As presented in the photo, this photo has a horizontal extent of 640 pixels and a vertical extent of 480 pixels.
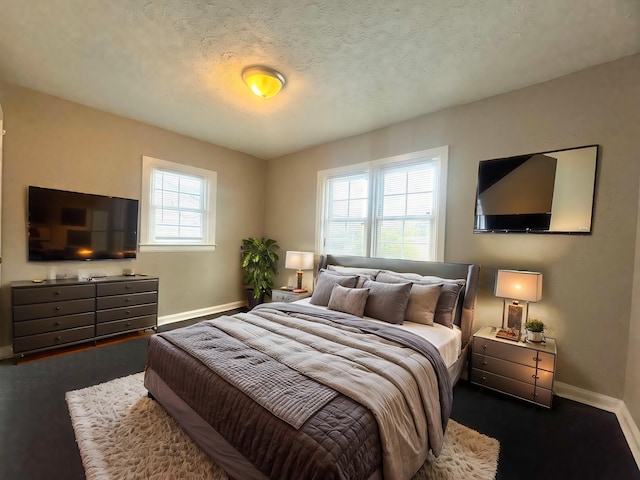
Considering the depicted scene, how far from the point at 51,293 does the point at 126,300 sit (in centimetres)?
70

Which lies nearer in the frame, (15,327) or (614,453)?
(614,453)

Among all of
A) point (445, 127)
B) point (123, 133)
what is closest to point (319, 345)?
point (445, 127)

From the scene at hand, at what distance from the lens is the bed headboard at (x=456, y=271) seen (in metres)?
2.74

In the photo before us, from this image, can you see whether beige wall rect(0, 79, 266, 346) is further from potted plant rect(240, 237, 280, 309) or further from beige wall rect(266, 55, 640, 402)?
beige wall rect(266, 55, 640, 402)

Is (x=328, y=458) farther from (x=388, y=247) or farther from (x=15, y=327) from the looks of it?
(x=15, y=327)

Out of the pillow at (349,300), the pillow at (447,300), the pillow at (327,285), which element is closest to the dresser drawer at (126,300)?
the pillow at (327,285)

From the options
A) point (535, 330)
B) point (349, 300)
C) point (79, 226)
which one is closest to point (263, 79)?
point (349, 300)

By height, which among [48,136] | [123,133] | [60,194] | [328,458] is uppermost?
[123,133]

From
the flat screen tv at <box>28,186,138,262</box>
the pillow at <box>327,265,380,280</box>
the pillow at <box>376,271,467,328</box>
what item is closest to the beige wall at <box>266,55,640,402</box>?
the pillow at <box>376,271,467,328</box>

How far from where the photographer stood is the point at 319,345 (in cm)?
194

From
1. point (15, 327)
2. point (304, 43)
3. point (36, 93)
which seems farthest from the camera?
point (36, 93)

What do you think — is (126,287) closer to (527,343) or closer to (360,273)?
(360,273)

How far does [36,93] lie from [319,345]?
159 inches

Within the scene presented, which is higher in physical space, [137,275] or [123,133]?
[123,133]
